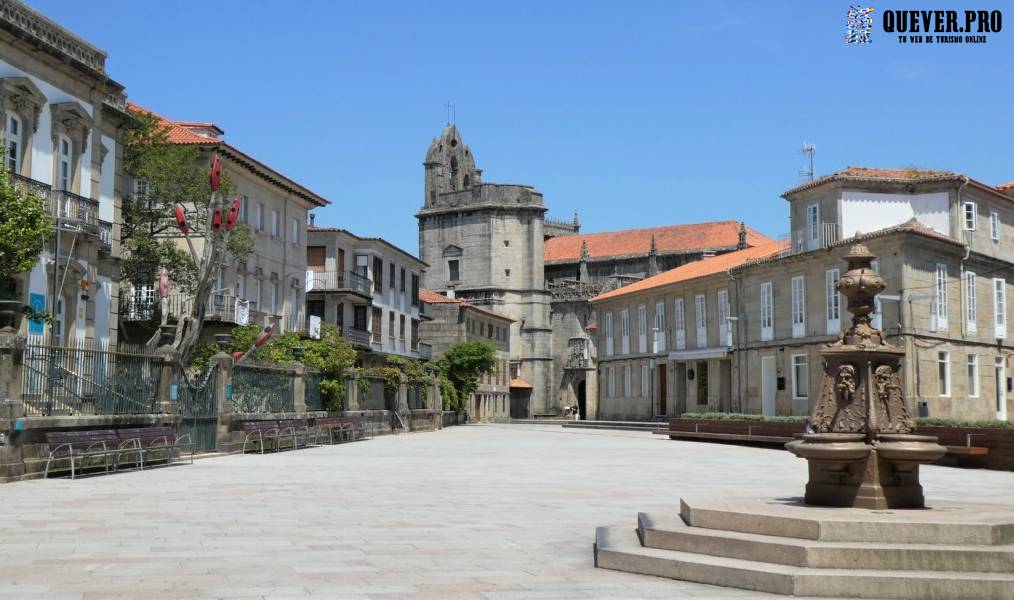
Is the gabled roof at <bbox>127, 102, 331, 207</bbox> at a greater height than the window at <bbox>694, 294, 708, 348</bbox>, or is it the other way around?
the gabled roof at <bbox>127, 102, 331, 207</bbox>

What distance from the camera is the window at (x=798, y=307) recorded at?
40.7 metres

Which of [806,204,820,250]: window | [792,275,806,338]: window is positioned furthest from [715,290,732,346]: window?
[806,204,820,250]: window

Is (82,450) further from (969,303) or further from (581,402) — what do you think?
(581,402)

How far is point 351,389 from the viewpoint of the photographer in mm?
38688

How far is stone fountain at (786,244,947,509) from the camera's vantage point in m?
9.97

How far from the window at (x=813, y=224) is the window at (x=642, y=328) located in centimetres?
1518

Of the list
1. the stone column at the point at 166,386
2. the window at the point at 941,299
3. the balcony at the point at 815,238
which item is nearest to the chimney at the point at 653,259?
the balcony at the point at 815,238

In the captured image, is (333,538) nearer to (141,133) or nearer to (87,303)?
(87,303)

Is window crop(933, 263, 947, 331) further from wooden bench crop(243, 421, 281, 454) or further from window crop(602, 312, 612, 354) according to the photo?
window crop(602, 312, 612, 354)

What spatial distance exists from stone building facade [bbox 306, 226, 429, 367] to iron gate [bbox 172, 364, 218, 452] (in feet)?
87.5

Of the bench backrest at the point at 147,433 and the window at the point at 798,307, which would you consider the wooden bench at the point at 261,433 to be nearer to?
the bench backrest at the point at 147,433

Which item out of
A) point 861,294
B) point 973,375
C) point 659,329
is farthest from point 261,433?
point 659,329

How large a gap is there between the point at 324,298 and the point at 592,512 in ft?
137

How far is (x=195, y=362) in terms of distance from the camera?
1345 inches
